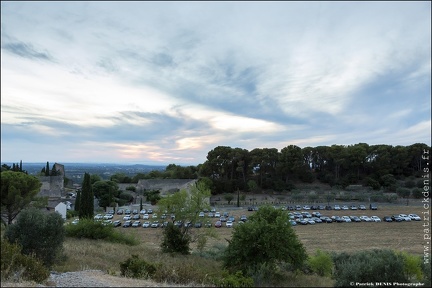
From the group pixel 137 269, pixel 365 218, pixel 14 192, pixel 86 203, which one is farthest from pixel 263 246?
pixel 365 218

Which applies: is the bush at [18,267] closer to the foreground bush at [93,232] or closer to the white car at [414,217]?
the foreground bush at [93,232]

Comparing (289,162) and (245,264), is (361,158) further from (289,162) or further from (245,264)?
(245,264)

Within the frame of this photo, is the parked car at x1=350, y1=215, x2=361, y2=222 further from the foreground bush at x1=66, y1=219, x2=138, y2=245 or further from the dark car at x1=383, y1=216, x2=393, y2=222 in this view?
the foreground bush at x1=66, y1=219, x2=138, y2=245

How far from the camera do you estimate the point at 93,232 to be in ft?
81.6

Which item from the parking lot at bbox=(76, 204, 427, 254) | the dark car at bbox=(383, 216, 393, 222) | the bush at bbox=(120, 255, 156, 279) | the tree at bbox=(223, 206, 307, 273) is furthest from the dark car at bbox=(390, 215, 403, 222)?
the bush at bbox=(120, 255, 156, 279)

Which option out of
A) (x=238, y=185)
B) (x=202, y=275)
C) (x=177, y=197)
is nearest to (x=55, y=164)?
(x=238, y=185)

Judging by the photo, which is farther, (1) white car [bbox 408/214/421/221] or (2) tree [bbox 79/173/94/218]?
(1) white car [bbox 408/214/421/221]

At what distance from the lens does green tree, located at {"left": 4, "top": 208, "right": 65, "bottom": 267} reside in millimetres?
13659

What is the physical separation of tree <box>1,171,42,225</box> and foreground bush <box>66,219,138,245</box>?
4.58 m

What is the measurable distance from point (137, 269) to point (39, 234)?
18.5 feet

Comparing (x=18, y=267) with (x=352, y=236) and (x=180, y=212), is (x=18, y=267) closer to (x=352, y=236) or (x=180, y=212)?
(x=180, y=212)

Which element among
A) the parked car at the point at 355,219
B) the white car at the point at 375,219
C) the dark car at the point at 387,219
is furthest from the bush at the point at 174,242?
the dark car at the point at 387,219

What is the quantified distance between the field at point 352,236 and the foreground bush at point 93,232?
229cm

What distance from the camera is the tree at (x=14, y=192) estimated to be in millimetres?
25422
